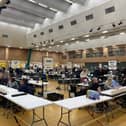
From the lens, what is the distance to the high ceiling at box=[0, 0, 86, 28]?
10.7 m

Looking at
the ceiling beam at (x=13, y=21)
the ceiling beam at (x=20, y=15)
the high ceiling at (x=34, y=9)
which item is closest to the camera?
the high ceiling at (x=34, y=9)

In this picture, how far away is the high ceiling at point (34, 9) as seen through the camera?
10686mm

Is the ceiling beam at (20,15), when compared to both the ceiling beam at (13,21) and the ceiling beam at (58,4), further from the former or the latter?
the ceiling beam at (58,4)

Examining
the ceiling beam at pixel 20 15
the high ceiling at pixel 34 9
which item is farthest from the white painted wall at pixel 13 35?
the ceiling beam at pixel 20 15

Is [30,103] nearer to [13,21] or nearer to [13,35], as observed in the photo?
[13,21]

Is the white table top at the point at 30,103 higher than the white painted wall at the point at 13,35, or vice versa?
the white painted wall at the point at 13,35

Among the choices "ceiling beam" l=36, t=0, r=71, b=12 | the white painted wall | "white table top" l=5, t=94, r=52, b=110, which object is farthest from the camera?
the white painted wall

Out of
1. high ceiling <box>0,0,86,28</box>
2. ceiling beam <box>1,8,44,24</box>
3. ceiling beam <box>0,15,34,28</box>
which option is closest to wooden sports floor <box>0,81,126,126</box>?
high ceiling <box>0,0,86,28</box>

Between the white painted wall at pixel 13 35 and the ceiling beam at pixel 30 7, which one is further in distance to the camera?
the white painted wall at pixel 13 35

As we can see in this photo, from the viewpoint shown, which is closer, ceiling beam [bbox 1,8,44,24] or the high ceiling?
the high ceiling

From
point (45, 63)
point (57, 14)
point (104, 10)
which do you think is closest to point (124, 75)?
point (104, 10)

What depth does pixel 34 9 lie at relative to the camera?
39.1ft

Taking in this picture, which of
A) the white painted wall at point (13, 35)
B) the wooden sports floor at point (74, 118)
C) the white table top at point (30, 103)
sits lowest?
the wooden sports floor at point (74, 118)

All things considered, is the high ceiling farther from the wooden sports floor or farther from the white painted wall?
the wooden sports floor
